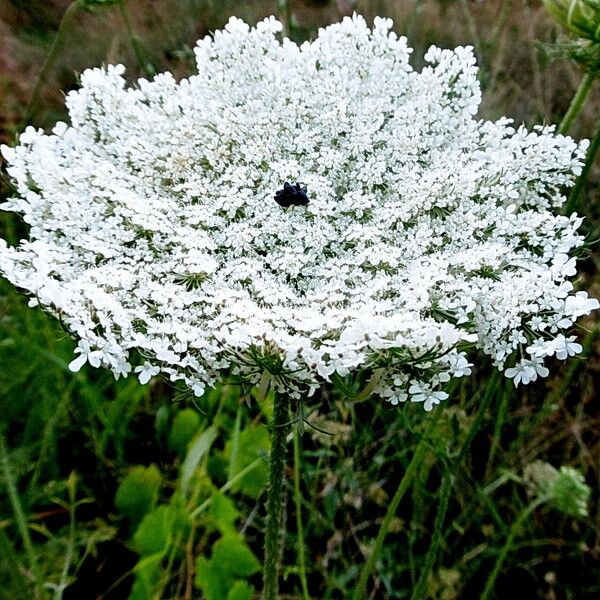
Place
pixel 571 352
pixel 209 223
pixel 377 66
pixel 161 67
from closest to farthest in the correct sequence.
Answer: pixel 571 352 < pixel 209 223 < pixel 377 66 < pixel 161 67

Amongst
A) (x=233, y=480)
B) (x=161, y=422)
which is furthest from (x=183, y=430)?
(x=233, y=480)

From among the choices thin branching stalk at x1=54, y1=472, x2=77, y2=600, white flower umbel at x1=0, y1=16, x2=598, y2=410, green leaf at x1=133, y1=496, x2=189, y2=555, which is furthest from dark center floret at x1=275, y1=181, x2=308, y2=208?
green leaf at x1=133, y1=496, x2=189, y2=555

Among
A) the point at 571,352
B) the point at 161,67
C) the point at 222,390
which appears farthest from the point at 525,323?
the point at 161,67

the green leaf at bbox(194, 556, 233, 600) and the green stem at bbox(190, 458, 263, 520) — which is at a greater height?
the green stem at bbox(190, 458, 263, 520)

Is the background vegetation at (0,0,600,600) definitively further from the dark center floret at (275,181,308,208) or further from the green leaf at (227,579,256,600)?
the dark center floret at (275,181,308,208)

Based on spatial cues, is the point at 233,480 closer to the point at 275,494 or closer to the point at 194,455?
the point at 194,455

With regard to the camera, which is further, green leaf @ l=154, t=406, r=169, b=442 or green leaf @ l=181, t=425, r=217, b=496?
green leaf @ l=154, t=406, r=169, b=442

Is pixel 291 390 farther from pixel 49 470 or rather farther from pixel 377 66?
pixel 49 470

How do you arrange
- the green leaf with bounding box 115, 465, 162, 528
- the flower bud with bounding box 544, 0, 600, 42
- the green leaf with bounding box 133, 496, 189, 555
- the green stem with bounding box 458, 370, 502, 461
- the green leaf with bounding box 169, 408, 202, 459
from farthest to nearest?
the green leaf with bounding box 169, 408, 202, 459 < the green leaf with bounding box 115, 465, 162, 528 < the green leaf with bounding box 133, 496, 189, 555 < the green stem with bounding box 458, 370, 502, 461 < the flower bud with bounding box 544, 0, 600, 42
